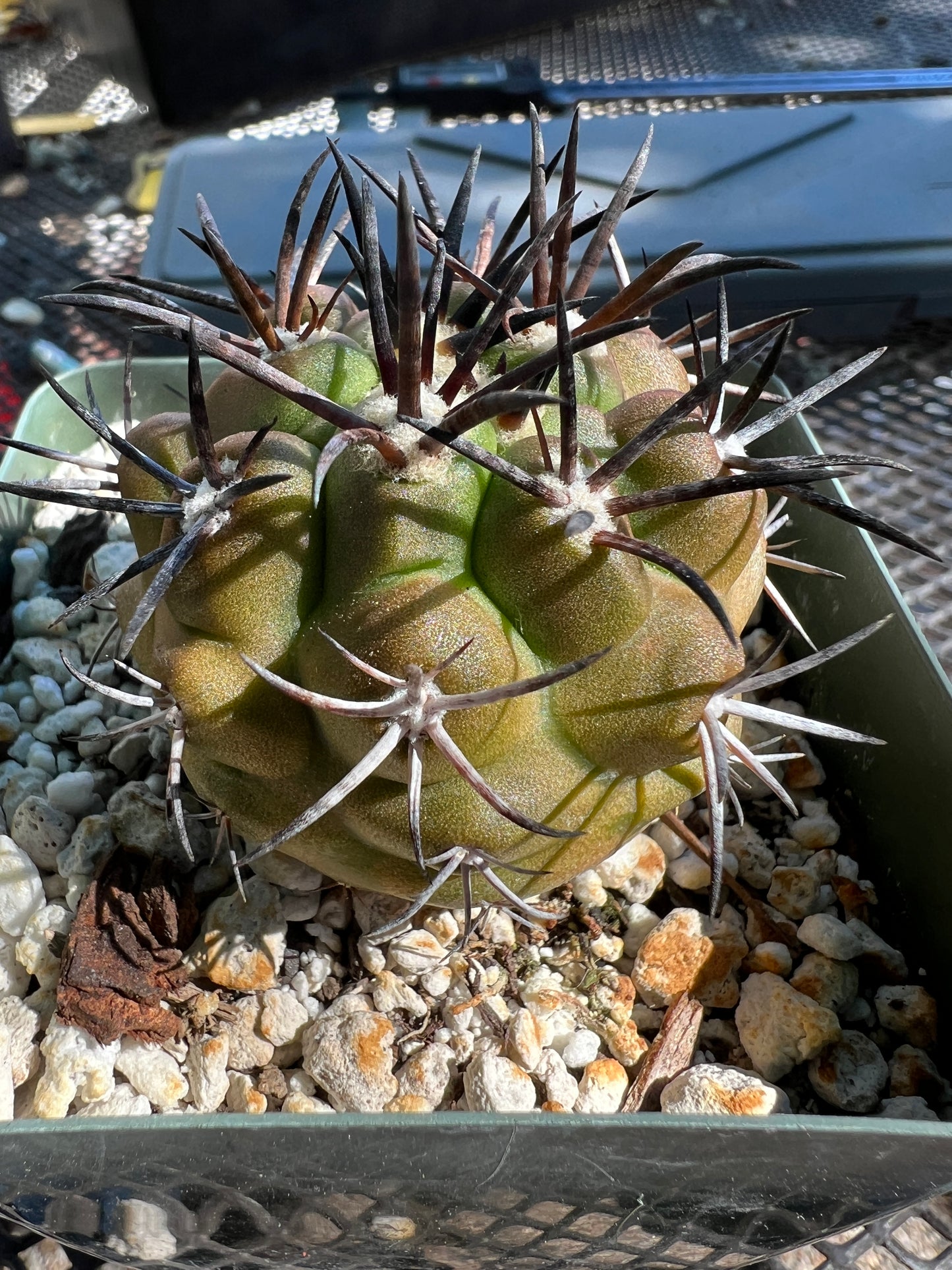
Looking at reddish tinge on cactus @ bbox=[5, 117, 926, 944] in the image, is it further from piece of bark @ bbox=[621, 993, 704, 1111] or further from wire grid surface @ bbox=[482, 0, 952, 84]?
wire grid surface @ bbox=[482, 0, 952, 84]

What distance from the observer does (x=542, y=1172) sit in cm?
40

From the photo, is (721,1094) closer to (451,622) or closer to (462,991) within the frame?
(462,991)

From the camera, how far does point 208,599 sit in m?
0.40

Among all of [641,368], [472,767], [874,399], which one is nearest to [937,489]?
[874,399]

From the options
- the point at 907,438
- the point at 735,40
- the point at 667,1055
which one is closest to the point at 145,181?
the point at 735,40

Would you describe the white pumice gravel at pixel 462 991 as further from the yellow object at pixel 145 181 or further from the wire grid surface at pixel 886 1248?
the yellow object at pixel 145 181

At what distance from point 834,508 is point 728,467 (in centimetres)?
5

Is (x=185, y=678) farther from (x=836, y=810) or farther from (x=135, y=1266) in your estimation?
(x=836, y=810)

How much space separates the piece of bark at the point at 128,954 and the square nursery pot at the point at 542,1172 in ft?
0.29

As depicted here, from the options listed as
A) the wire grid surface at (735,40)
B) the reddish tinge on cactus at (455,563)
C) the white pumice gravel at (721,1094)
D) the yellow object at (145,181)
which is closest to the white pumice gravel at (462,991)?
the white pumice gravel at (721,1094)

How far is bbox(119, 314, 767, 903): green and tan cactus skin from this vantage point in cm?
37

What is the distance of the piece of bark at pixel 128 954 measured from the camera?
510 mm

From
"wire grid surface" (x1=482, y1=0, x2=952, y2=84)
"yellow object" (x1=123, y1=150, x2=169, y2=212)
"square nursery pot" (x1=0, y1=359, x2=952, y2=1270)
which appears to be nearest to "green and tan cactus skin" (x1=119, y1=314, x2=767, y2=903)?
"square nursery pot" (x1=0, y1=359, x2=952, y2=1270)

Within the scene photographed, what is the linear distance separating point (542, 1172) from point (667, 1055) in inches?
5.7
